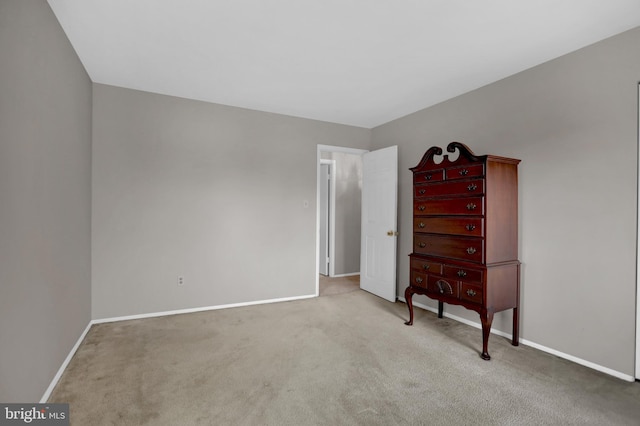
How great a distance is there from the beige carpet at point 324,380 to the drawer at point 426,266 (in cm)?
64

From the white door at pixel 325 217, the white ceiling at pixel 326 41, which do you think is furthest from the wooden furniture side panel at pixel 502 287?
the white door at pixel 325 217

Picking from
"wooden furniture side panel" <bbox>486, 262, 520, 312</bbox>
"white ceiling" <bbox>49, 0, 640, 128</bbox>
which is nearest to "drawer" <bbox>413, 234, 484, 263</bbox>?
"wooden furniture side panel" <bbox>486, 262, 520, 312</bbox>

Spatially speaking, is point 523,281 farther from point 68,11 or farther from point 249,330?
point 68,11

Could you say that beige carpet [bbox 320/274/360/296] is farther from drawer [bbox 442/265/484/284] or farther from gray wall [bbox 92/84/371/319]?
drawer [bbox 442/265/484/284]

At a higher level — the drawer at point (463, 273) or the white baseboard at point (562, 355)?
the drawer at point (463, 273)

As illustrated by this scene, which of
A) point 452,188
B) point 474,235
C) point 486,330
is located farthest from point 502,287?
point 452,188

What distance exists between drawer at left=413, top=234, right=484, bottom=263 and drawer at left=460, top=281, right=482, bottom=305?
8.8 inches

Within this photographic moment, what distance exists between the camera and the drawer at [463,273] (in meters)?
2.68

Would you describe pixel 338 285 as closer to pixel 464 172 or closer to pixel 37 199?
pixel 464 172

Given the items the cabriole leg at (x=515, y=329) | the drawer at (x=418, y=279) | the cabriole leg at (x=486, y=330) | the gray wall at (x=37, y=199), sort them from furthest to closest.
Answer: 1. the drawer at (x=418, y=279)
2. the cabriole leg at (x=515, y=329)
3. the cabriole leg at (x=486, y=330)
4. the gray wall at (x=37, y=199)

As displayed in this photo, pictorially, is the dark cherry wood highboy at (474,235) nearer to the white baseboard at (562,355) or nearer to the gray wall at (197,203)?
the white baseboard at (562,355)

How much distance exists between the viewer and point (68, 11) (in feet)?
7.08

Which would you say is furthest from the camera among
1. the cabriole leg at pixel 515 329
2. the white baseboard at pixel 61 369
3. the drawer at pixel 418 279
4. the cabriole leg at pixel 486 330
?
the drawer at pixel 418 279

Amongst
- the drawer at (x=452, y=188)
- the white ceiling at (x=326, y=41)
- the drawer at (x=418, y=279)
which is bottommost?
the drawer at (x=418, y=279)
